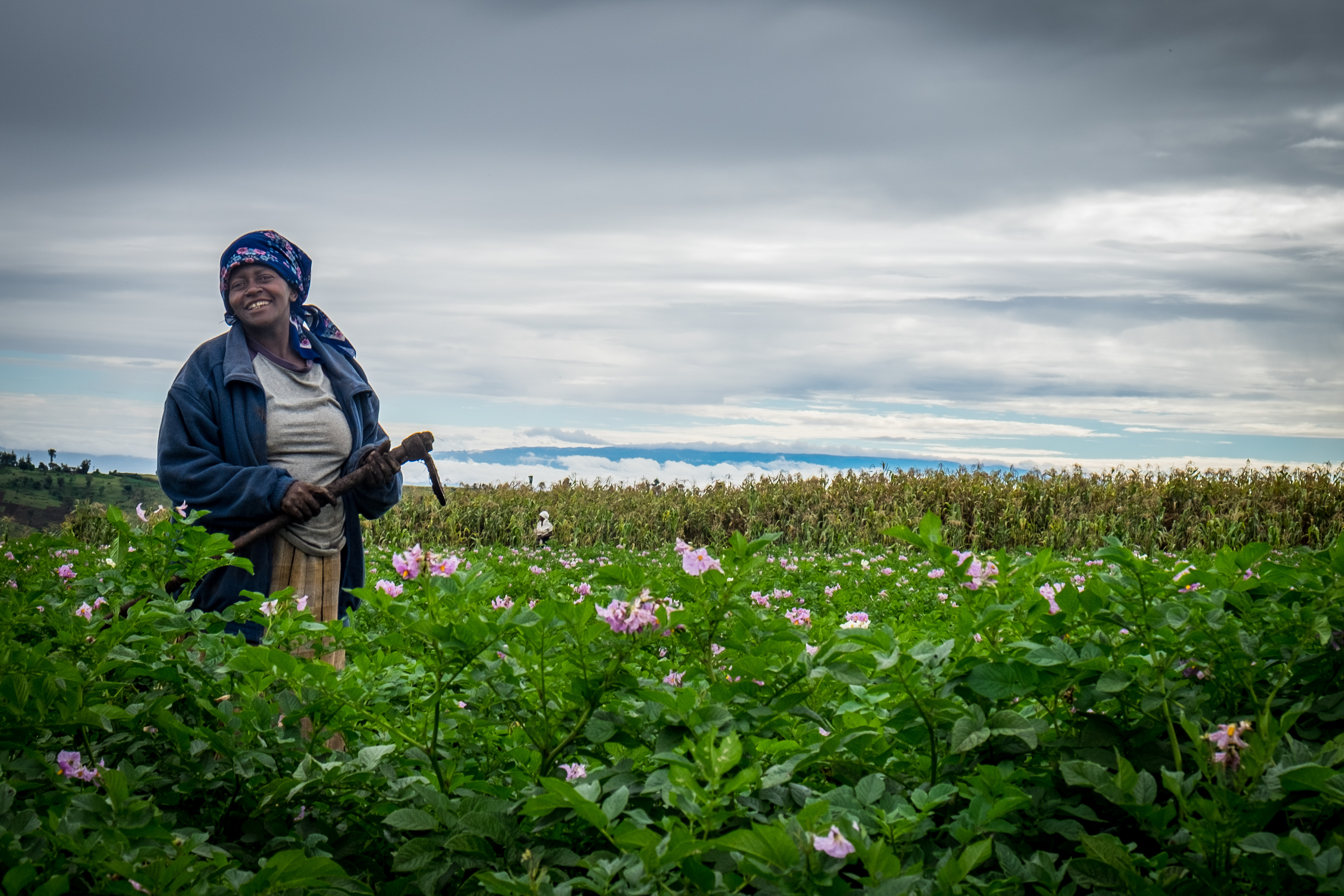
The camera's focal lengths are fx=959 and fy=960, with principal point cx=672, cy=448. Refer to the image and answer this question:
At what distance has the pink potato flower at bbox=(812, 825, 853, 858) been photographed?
4.82ft

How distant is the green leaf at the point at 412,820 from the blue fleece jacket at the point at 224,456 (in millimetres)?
2993

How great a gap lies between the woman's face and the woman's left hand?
877 millimetres

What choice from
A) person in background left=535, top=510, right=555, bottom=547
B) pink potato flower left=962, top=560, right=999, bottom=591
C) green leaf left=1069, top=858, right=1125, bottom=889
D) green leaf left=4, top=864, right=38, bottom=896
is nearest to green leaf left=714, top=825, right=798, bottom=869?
green leaf left=1069, top=858, right=1125, bottom=889

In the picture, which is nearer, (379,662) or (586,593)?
(379,662)

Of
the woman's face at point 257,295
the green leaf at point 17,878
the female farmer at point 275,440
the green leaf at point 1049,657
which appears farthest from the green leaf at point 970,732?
the woman's face at point 257,295

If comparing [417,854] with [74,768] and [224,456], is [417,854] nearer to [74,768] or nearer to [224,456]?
[74,768]

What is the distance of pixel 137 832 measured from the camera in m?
1.72

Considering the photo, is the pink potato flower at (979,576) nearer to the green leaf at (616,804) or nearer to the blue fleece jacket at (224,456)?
the green leaf at (616,804)

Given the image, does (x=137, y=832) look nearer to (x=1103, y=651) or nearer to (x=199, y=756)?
(x=199, y=756)

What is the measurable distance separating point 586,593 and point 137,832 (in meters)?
2.86

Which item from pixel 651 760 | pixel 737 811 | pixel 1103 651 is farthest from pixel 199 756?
pixel 1103 651

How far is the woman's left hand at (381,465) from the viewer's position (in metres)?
4.84

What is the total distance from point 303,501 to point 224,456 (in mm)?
581

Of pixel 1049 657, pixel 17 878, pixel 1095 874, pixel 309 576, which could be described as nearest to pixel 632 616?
pixel 1049 657
